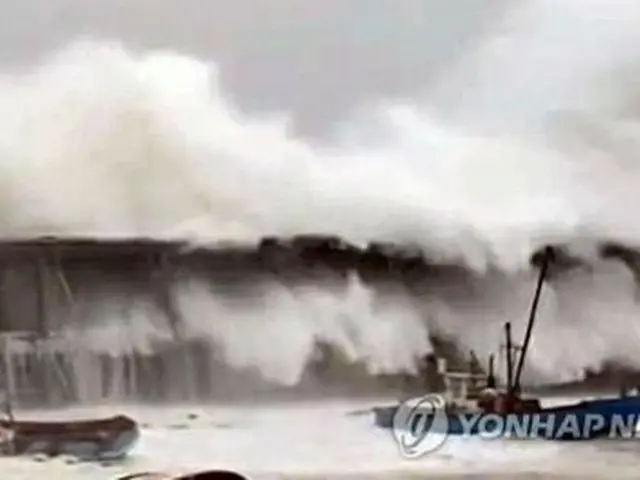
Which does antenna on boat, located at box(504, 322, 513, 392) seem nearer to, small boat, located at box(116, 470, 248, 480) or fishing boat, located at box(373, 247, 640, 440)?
fishing boat, located at box(373, 247, 640, 440)

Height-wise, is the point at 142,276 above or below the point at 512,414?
above

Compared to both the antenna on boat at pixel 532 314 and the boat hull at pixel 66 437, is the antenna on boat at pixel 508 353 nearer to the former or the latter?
the antenna on boat at pixel 532 314

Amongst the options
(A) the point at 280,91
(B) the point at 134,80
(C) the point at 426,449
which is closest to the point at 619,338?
(C) the point at 426,449

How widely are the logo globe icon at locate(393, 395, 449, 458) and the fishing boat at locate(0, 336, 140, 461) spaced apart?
0.26m

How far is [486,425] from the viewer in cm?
99

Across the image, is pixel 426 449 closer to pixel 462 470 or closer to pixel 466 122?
pixel 462 470

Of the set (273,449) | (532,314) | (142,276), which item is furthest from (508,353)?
(142,276)

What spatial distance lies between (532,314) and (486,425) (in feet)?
0.37

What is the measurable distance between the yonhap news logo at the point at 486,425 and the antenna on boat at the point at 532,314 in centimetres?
3

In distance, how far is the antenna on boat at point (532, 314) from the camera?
3.23ft

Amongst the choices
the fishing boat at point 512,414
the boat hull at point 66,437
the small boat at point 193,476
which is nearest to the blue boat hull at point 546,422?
the fishing boat at point 512,414

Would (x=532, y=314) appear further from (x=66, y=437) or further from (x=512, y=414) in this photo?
(x=66, y=437)

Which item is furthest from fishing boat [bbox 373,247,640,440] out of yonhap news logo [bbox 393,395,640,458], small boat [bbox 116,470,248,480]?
small boat [bbox 116,470,248,480]

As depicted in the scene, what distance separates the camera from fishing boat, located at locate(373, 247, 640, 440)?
3.23 feet
